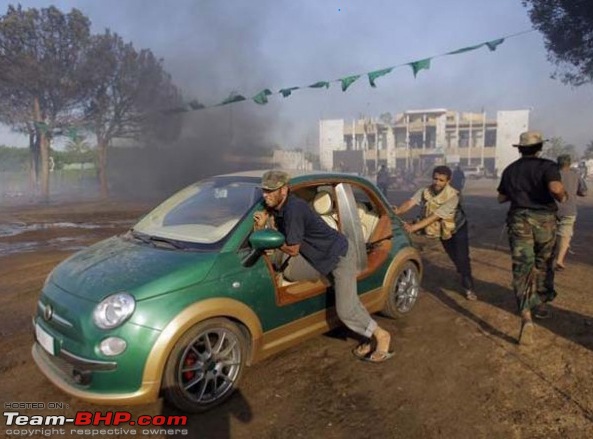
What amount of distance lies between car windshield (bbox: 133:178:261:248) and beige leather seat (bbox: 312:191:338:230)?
2.13ft

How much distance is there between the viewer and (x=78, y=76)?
77.2 feet

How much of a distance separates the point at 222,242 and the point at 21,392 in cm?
186

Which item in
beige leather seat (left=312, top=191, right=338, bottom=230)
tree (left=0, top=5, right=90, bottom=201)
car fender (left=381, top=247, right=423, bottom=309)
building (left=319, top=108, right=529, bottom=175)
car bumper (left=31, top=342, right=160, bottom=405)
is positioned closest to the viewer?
car bumper (left=31, top=342, right=160, bottom=405)

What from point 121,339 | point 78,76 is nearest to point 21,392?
point 121,339

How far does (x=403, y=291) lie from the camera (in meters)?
4.89

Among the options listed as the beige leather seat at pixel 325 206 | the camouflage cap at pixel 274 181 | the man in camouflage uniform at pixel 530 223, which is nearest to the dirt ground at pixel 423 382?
the man in camouflage uniform at pixel 530 223

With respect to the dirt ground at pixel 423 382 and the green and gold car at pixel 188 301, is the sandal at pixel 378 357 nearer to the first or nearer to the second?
the dirt ground at pixel 423 382

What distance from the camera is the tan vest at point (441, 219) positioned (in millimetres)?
5262

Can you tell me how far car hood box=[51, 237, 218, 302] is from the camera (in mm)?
2926

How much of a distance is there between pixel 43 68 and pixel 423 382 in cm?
2487

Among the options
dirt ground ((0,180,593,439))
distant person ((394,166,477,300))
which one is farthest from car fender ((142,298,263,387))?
distant person ((394,166,477,300))

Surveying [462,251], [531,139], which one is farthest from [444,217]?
[531,139]

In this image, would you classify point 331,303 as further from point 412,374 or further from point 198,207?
point 198,207

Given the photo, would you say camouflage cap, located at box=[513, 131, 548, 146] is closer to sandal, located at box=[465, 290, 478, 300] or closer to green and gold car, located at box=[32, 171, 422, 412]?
green and gold car, located at box=[32, 171, 422, 412]
